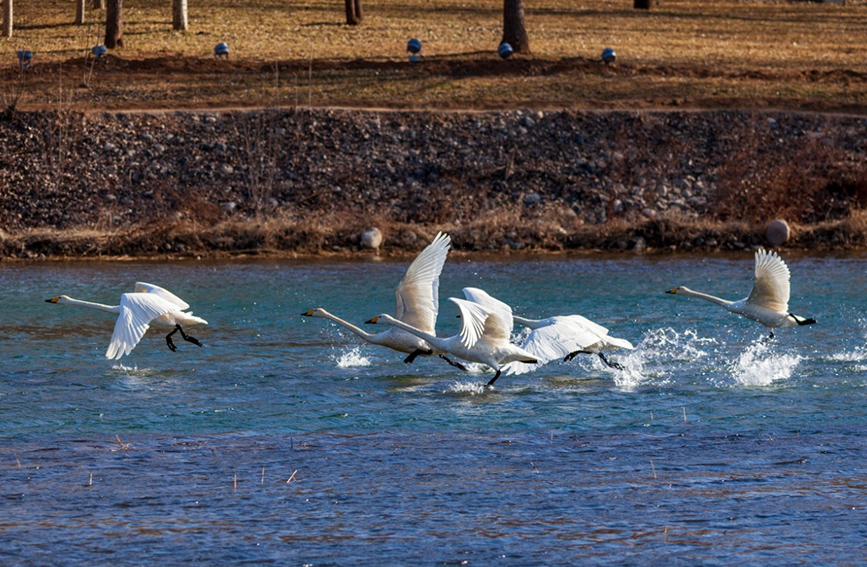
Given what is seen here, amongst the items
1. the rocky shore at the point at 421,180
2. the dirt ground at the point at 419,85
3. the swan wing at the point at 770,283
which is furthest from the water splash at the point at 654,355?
the dirt ground at the point at 419,85

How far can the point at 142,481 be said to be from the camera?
31.0 ft

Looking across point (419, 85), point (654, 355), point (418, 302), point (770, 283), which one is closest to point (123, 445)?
point (418, 302)

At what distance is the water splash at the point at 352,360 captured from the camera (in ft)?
48.1

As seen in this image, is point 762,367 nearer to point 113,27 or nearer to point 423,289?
point 423,289

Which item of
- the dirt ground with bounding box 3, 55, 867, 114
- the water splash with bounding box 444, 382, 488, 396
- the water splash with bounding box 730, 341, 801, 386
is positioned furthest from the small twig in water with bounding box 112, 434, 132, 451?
the dirt ground with bounding box 3, 55, 867, 114

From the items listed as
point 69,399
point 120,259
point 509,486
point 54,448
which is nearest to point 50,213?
point 120,259

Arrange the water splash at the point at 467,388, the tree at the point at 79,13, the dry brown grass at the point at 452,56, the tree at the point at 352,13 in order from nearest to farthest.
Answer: the water splash at the point at 467,388
the dry brown grass at the point at 452,56
the tree at the point at 79,13
the tree at the point at 352,13

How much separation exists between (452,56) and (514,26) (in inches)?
86.3

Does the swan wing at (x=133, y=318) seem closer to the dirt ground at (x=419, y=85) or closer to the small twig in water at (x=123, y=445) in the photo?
the small twig in water at (x=123, y=445)

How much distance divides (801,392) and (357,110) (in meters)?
20.8

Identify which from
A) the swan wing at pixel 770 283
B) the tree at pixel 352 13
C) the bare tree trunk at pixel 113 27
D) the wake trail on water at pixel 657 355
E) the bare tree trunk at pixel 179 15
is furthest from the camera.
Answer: the tree at pixel 352 13

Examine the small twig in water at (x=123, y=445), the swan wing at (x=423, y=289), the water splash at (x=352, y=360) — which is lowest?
the water splash at (x=352, y=360)

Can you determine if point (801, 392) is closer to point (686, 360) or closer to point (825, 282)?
point (686, 360)

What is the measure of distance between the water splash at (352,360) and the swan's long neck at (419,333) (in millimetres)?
1684
